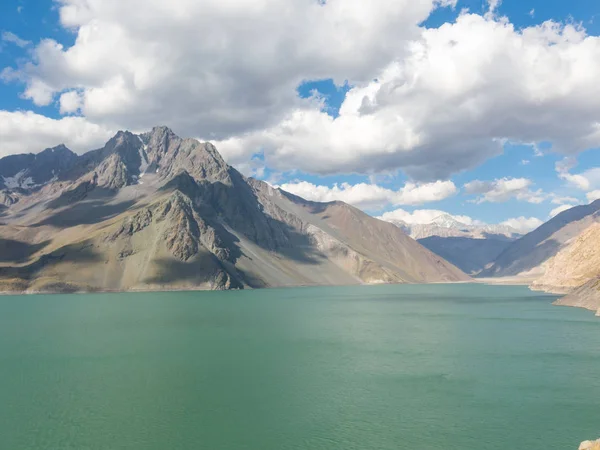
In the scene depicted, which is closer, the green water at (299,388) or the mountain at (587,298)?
the green water at (299,388)

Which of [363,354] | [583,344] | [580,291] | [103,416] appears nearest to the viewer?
[103,416]

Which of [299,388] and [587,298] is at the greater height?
[587,298]

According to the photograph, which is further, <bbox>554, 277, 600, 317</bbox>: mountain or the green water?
<bbox>554, 277, 600, 317</bbox>: mountain

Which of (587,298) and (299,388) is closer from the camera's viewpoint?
(299,388)

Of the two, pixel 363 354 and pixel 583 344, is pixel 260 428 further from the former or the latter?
pixel 583 344

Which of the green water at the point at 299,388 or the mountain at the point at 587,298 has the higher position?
the mountain at the point at 587,298

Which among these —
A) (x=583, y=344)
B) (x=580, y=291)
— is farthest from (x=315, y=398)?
(x=580, y=291)

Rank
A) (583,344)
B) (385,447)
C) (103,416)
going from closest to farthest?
(385,447) < (103,416) < (583,344)

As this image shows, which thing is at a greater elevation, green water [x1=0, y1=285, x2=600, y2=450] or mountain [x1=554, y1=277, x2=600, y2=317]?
mountain [x1=554, y1=277, x2=600, y2=317]
